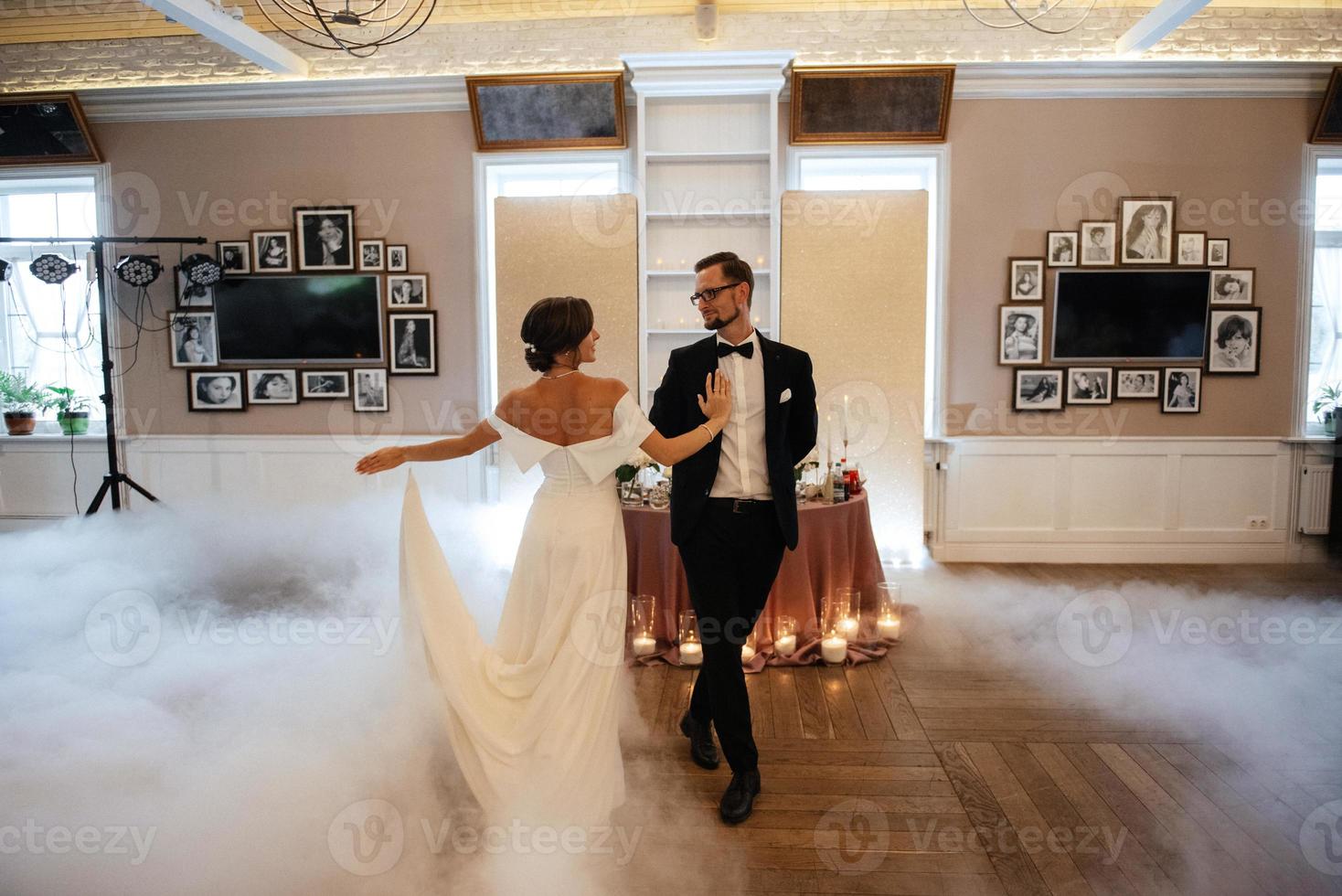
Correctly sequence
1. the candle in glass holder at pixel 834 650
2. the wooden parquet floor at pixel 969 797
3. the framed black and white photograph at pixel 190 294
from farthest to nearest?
the framed black and white photograph at pixel 190 294 → the candle in glass holder at pixel 834 650 → the wooden parquet floor at pixel 969 797

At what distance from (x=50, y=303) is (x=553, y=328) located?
696 cm

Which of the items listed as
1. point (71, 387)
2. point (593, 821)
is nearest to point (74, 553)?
point (71, 387)

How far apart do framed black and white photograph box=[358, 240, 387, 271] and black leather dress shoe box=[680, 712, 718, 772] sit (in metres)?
4.88

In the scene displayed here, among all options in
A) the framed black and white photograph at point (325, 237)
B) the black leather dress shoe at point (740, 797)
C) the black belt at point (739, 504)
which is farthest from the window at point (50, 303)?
the black leather dress shoe at point (740, 797)

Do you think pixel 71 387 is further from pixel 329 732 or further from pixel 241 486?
pixel 329 732

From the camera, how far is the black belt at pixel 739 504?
2.63 m

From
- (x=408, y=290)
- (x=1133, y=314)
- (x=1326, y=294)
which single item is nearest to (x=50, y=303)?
(x=408, y=290)

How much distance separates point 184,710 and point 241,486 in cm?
366

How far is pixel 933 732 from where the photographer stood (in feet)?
10.6

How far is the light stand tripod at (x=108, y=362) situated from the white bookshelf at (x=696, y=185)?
353 cm

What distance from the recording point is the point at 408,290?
6.37 m

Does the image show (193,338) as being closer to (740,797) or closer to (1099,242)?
(740,797)

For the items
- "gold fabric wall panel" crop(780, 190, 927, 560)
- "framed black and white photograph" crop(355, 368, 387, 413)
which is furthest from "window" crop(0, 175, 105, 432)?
"gold fabric wall panel" crop(780, 190, 927, 560)

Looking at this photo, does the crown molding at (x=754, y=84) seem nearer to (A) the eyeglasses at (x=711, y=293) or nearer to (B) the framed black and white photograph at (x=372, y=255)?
(B) the framed black and white photograph at (x=372, y=255)
